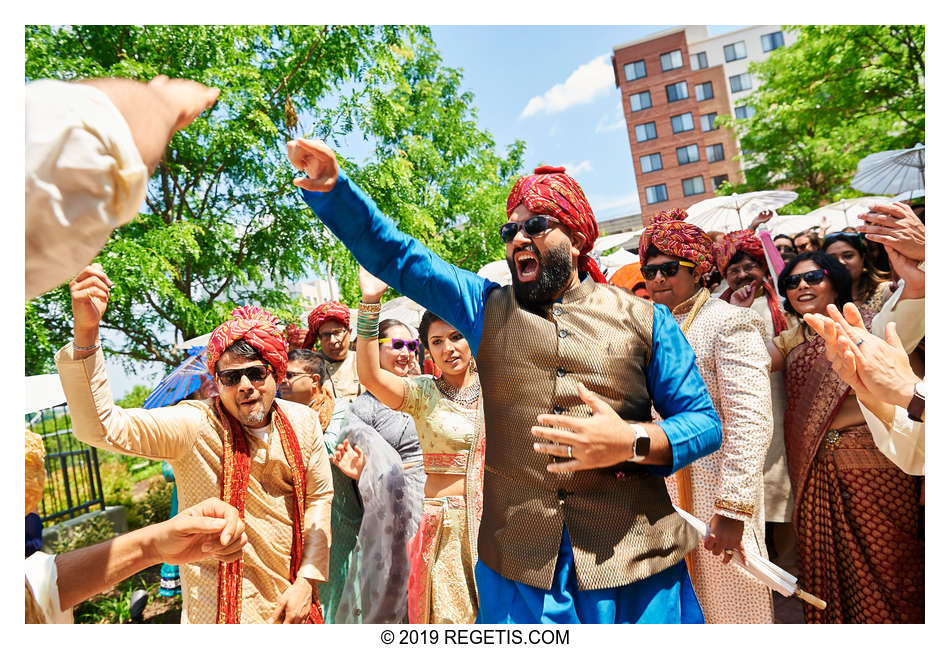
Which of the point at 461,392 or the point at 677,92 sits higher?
the point at 677,92

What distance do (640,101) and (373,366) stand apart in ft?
133

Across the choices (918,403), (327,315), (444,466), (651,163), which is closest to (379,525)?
(444,466)

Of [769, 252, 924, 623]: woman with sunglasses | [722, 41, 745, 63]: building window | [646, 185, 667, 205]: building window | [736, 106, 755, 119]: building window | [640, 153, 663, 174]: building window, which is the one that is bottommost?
[769, 252, 924, 623]: woman with sunglasses

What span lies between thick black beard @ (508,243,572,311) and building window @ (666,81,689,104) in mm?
40701

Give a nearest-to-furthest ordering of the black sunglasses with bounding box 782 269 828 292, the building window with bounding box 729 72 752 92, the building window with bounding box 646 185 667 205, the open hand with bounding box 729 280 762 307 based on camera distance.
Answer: the black sunglasses with bounding box 782 269 828 292 → the open hand with bounding box 729 280 762 307 → the building window with bounding box 646 185 667 205 → the building window with bounding box 729 72 752 92

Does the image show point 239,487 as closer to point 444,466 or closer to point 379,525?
point 444,466

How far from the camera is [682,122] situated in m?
38.7

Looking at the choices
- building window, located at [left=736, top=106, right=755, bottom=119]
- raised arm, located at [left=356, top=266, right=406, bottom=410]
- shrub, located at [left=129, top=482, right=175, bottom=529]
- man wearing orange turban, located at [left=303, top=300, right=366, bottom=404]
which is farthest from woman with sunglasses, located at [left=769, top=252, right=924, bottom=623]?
building window, located at [left=736, top=106, right=755, bottom=119]

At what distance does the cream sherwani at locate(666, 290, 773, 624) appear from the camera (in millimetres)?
2678

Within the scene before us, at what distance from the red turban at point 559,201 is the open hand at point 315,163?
0.64 meters

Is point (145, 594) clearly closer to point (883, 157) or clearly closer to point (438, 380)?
point (438, 380)

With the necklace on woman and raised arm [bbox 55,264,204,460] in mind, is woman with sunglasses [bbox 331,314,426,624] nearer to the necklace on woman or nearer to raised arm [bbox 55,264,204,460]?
the necklace on woman

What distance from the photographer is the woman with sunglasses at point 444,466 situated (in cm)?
315

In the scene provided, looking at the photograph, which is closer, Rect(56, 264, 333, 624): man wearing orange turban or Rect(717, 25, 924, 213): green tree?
Rect(56, 264, 333, 624): man wearing orange turban
